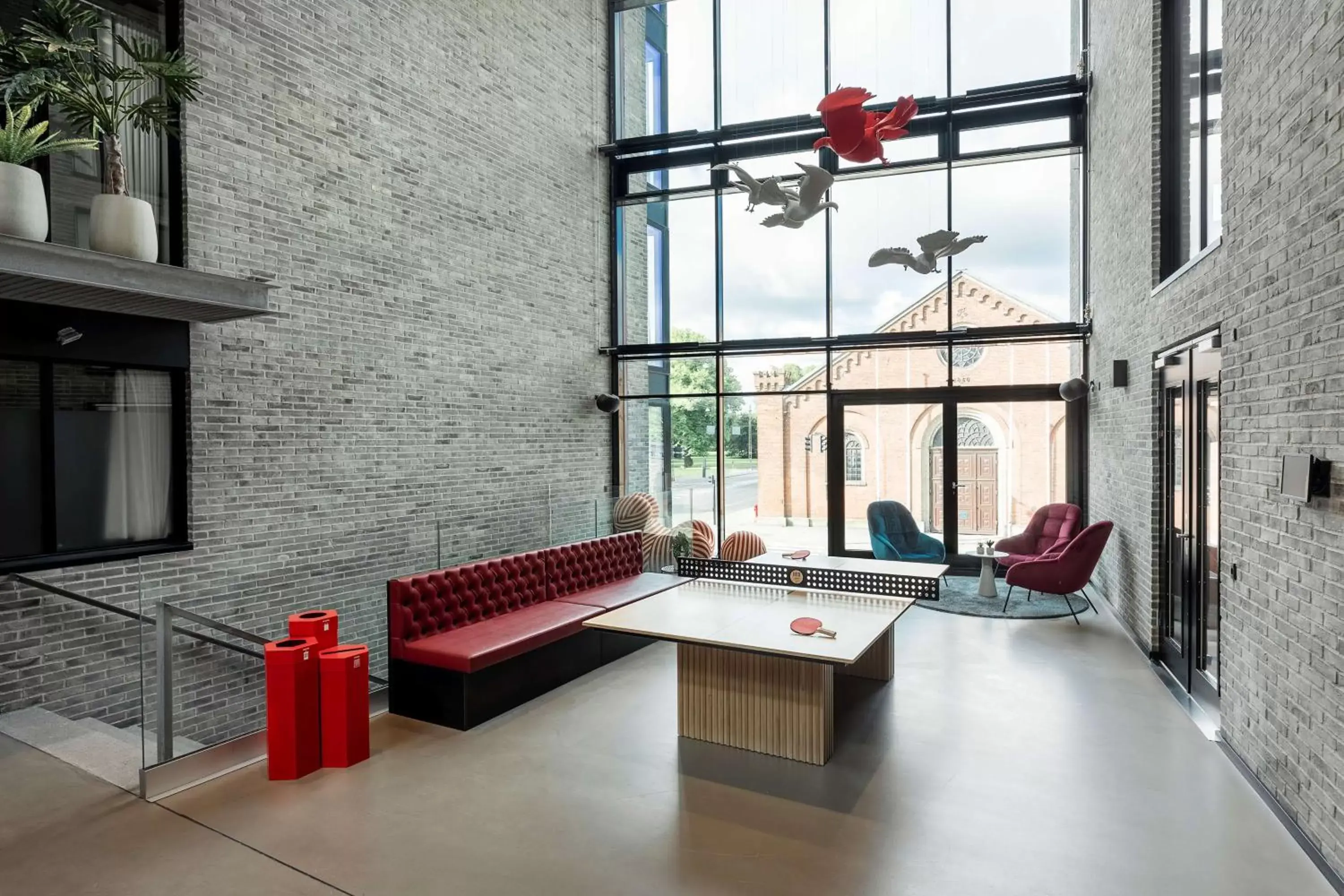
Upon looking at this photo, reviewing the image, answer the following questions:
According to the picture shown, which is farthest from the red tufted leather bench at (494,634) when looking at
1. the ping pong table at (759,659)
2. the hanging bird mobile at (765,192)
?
the hanging bird mobile at (765,192)

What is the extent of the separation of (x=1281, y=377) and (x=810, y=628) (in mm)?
2491

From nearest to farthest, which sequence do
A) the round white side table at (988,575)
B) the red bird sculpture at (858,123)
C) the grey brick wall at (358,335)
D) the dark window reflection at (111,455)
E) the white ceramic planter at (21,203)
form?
the white ceramic planter at (21,203), the red bird sculpture at (858,123), the dark window reflection at (111,455), the grey brick wall at (358,335), the round white side table at (988,575)

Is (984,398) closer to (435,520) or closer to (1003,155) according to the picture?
(1003,155)

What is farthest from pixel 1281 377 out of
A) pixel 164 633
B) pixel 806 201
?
pixel 164 633

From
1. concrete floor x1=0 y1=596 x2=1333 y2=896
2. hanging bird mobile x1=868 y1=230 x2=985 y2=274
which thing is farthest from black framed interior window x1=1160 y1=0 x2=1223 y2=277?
concrete floor x1=0 y1=596 x2=1333 y2=896

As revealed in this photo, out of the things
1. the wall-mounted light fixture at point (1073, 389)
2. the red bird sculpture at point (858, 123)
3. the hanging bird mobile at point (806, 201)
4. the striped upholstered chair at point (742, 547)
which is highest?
the red bird sculpture at point (858, 123)

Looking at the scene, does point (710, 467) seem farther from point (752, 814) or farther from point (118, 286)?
point (118, 286)

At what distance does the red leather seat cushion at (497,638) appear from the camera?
4754mm

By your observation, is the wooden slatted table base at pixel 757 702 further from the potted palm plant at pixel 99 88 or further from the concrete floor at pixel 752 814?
the potted palm plant at pixel 99 88

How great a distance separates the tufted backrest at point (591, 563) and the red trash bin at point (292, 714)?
2423 mm

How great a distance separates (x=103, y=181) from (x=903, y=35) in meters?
8.52

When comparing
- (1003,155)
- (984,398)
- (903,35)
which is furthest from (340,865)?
(903,35)

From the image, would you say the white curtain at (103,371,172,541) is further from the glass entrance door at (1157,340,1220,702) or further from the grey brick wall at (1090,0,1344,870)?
the glass entrance door at (1157,340,1220,702)

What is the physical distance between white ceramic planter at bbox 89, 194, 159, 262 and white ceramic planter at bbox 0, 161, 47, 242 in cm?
31
